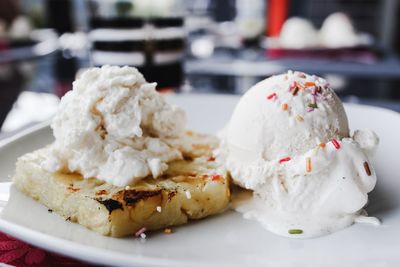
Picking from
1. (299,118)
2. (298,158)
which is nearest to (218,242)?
(298,158)

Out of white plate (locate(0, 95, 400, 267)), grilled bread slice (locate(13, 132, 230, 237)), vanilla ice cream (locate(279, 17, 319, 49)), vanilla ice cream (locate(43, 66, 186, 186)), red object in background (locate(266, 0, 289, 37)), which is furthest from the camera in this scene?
red object in background (locate(266, 0, 289, 37))

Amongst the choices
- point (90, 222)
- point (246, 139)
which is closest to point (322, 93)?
point (246, 139)

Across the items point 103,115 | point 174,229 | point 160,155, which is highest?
point 103,115

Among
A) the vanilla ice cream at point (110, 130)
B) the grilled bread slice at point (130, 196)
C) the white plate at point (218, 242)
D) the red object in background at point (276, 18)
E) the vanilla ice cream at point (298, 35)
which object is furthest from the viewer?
Answer: the red object in background at point (276, 18)

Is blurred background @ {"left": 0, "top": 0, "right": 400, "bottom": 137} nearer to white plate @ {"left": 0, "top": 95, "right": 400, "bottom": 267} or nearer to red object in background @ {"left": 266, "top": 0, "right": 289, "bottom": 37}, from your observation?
red object in background @ {"left": 266, "top": 0, "right": 289, "bottom": 37}

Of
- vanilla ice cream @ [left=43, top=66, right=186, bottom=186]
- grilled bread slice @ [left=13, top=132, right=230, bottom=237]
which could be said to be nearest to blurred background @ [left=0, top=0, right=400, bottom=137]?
vanilla ice cream @ [left=43, top=66, right=186, bottom=186]

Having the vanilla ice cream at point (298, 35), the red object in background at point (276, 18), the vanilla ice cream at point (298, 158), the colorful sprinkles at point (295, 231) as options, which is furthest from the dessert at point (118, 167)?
the red object in background at point (276, 18)

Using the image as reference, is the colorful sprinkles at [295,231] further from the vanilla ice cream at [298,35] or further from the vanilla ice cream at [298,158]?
the vanilla ice cream at [298,35]

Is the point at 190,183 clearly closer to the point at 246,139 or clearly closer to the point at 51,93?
the point at 246,139
